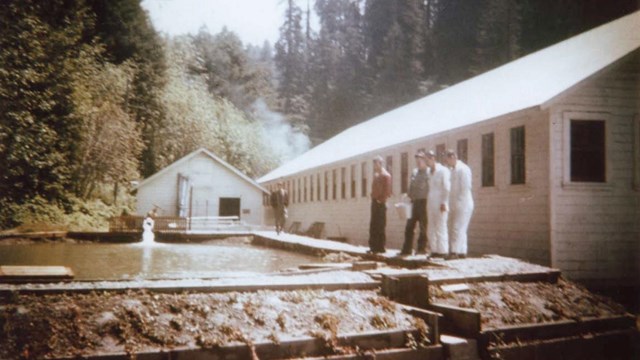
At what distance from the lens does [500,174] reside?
11.8 meters

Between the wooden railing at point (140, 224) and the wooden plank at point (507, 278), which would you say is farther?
the wooden railing at point (140, 224)

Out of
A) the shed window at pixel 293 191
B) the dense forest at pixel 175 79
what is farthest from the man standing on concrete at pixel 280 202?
the shed window at pixel 293 191

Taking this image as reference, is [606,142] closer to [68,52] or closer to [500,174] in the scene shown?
[500,174]

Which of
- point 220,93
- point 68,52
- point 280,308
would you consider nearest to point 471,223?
point 280,308

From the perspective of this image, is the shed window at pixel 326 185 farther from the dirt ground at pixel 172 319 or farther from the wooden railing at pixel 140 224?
the dirt ground at pixel 172 319

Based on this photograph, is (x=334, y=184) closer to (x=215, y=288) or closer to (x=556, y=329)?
(x=556, y=329)

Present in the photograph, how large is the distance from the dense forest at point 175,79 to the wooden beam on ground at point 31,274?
10.8 meters

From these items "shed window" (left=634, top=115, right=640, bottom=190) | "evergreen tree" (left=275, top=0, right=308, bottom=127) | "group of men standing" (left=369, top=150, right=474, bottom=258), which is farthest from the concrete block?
"evergreen tree" (left=275, top=0, right=308, bottom=127)

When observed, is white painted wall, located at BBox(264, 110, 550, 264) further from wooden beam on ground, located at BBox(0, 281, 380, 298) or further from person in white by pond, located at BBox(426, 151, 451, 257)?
wooden beam on ground, located at BBox(0, 281, 380, 298)

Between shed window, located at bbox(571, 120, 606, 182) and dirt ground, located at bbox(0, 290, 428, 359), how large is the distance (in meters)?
5.92

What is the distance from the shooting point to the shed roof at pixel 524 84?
1038 cm

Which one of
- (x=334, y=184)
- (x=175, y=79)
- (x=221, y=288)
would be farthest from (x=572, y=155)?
(x=175, y=79)

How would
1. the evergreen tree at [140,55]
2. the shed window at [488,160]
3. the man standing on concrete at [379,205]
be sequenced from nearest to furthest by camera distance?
the man standing on concrete at [379,205]
the shed window at [488,160]
the evergreen tree at [140,55]

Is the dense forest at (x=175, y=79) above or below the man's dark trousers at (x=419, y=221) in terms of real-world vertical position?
above
